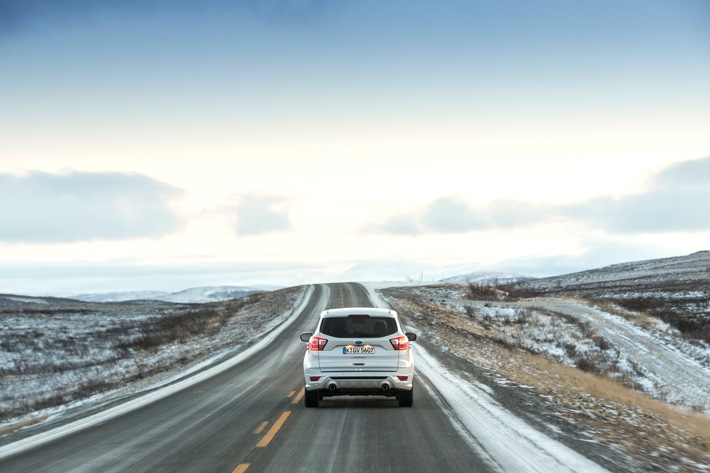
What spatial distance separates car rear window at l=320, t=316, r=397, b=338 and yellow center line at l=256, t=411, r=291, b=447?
1801mm

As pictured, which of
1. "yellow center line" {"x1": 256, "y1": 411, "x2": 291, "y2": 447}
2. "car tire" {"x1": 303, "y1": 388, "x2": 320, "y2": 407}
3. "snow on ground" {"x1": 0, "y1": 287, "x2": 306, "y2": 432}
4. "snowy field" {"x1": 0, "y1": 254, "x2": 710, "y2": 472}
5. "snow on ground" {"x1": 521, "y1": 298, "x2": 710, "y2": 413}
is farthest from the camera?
"snow on ground" {"x1": 521, "y1": 298, "x2": 710, "y2": 413}

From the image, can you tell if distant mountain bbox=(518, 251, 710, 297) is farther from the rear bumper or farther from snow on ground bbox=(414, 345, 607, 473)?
the rear bumper

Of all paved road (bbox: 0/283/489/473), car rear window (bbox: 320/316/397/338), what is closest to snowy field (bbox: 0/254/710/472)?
paved road (bbox: 0/283/489/473)

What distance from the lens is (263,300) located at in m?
63.8

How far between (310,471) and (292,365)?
15.7 metres

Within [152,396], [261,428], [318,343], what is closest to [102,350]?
[152,396]

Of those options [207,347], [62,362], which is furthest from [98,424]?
[62,362]

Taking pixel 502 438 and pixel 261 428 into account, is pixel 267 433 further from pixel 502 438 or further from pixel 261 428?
pixel 502 438

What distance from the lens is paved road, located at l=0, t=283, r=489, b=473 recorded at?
26.3 ft

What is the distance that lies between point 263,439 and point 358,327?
3805 millimetres

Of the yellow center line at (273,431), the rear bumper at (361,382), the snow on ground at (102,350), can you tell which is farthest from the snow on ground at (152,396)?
the rear bumper at (361,382)

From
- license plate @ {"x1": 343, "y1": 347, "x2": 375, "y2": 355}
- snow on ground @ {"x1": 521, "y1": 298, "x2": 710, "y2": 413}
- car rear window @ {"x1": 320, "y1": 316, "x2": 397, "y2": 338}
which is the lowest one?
snow on ground @ {"x1": 521, "y1": 298, "x2": 710, "y2": 413}

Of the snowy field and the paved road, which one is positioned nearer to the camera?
the paved road

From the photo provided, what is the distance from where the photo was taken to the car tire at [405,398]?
12.7m
